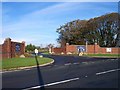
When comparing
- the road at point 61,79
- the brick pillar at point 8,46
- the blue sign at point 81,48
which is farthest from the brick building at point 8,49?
the blue sign at point 81,48

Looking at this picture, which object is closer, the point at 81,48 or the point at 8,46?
the point at 8,46

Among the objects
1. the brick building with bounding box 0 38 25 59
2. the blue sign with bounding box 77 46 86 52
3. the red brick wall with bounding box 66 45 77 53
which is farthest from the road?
the red brick wall with bounding box 66 45 77 53

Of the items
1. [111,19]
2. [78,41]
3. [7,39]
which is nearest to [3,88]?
[7,39]

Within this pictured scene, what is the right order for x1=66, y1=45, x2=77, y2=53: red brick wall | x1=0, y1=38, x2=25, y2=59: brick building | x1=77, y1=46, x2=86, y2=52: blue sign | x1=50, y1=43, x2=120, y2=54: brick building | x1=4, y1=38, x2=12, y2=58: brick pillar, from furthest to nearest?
x1=66, y1=45, x2=77, y2=53: red brick wall < x1=50, y1=43, x2=120, y2=54: brick building < x1=77, y1=46, x2=86, y2=52: blue sign < x1=4, y1=38, x2=12, y2=58: brick pillar < x1=0, y1=38, x2=25, y2=59: brick building

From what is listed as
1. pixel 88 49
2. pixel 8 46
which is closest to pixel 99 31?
pixel 88 49

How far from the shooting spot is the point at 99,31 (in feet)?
268

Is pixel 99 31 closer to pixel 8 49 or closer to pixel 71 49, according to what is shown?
pixel 71 49

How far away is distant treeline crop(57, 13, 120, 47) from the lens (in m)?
79.6

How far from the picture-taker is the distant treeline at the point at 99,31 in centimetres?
7962

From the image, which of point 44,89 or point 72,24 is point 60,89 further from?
point 72,24

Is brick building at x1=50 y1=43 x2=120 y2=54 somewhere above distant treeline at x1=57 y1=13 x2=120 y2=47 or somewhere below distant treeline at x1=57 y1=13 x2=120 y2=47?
below

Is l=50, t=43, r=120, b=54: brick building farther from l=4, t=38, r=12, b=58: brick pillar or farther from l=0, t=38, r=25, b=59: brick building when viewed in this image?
l=4, t=38, r=12, b=58: brick pillar

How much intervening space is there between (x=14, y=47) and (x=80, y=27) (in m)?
49.3

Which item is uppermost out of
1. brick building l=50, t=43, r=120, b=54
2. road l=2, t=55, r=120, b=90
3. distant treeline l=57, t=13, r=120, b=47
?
distant treeline l=57, t=13, r=120, b=47
